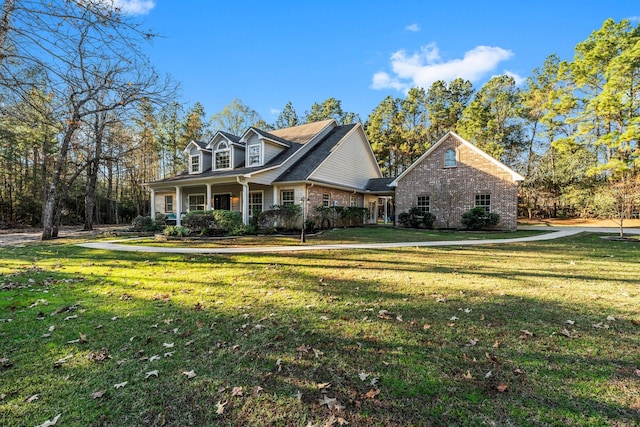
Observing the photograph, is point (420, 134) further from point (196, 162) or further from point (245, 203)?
point (245, 203)

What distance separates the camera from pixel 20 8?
4.34 m

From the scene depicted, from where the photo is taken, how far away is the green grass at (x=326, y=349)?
7.38 feet

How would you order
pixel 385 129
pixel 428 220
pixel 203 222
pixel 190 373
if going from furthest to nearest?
pixel 385 129, pixel 428 220, pixel 203 222, pixel 190 373

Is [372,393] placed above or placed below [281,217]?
below

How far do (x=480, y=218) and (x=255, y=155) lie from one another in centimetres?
1411

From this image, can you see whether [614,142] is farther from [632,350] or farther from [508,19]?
[632,350]

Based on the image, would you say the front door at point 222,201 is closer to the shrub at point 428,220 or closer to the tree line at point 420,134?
the tree line at point 420,134

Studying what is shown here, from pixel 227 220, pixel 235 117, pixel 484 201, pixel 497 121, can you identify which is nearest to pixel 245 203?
pixel 227 220

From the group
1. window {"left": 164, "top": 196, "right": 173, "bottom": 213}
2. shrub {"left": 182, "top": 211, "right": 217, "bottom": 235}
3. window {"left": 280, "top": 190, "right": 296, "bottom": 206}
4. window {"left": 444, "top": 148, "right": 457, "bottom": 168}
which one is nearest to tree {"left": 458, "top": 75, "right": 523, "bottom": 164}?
window {"left": 444, "top": 148, "right": 457, "bottom": 168}

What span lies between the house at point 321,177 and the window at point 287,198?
0.06 m

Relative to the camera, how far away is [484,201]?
A: 1758cm

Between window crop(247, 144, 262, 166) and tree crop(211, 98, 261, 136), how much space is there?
1597cm

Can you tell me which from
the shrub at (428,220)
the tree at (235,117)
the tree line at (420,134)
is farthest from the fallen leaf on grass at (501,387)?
the tree at (235,117)

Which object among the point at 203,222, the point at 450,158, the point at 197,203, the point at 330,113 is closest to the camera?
the point at 203,222
